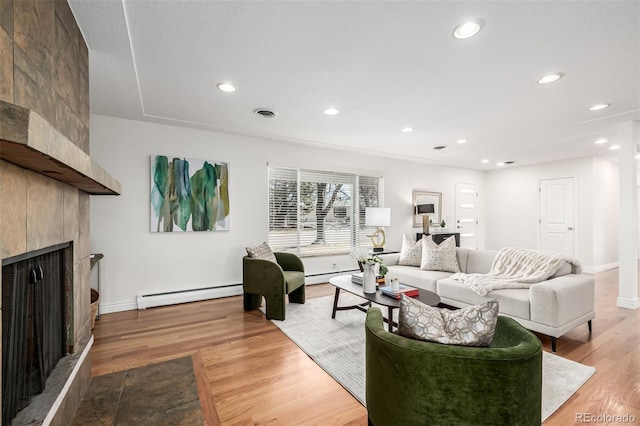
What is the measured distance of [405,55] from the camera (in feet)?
7.15

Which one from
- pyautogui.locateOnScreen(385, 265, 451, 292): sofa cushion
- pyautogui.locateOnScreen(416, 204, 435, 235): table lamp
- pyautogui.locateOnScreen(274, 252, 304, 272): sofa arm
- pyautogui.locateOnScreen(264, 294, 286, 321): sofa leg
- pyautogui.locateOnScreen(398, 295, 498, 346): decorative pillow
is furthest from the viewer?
pyautogui.locateOnScreen(416, 204, 435, 235): table lamp

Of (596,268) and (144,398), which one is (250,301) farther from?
(596,268)

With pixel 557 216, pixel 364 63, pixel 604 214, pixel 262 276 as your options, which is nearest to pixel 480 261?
pixel 262 276

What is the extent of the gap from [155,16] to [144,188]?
2.46 meters

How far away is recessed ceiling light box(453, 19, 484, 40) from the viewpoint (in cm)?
181

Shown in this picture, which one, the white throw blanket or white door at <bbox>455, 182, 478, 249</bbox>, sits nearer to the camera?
the white throw blanket

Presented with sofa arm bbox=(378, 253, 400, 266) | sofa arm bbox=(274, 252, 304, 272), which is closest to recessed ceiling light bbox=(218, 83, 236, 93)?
sofa arm bbox=(274, 252, 304, 272)

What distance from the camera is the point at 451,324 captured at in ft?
4.32

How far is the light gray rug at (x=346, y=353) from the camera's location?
1.99m

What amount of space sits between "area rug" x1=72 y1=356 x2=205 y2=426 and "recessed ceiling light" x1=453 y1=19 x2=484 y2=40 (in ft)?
9.65

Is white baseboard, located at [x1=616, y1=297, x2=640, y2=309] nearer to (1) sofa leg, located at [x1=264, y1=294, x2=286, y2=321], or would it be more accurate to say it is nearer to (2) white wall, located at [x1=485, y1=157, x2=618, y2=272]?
(2) white wall, located at [x1=485, y1=157, x2=618, y2=272]

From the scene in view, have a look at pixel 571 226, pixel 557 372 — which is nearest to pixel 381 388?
pixel 557 372

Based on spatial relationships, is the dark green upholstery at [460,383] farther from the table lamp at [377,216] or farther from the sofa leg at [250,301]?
the table lamp at [377,216]

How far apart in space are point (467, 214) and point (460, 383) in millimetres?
7044
